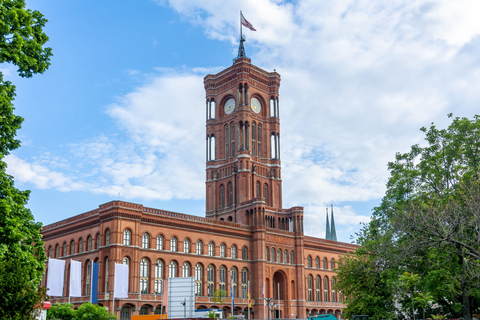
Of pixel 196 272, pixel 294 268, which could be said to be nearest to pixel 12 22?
pixel 196 272

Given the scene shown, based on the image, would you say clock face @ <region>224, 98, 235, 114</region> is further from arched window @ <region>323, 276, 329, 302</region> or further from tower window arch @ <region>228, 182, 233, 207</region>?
arched window @ <region>323, 276, 329, 302</region>

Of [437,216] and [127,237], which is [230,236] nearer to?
[127,237]

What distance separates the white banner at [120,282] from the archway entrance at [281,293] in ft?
99.6

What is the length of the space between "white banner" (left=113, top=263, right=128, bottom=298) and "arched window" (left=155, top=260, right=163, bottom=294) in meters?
10.0

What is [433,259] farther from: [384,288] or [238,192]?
[238,192]

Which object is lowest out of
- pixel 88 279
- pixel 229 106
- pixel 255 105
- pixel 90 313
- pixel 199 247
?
pixel 90 313

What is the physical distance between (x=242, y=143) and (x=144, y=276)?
30.1m

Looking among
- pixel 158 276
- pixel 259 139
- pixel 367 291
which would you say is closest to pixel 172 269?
pixel 158 276

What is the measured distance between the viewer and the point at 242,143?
8344cm

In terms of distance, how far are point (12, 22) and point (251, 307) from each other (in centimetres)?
5827

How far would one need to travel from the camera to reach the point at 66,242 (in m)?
66.6

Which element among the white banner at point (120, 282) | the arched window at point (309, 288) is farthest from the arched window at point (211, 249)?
the arched window at point (309, 288)

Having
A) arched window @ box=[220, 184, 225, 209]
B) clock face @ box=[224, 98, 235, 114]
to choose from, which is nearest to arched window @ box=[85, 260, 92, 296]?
arched window @ box=[220, 184, 225, 209]

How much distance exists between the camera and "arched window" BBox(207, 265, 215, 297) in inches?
2655
